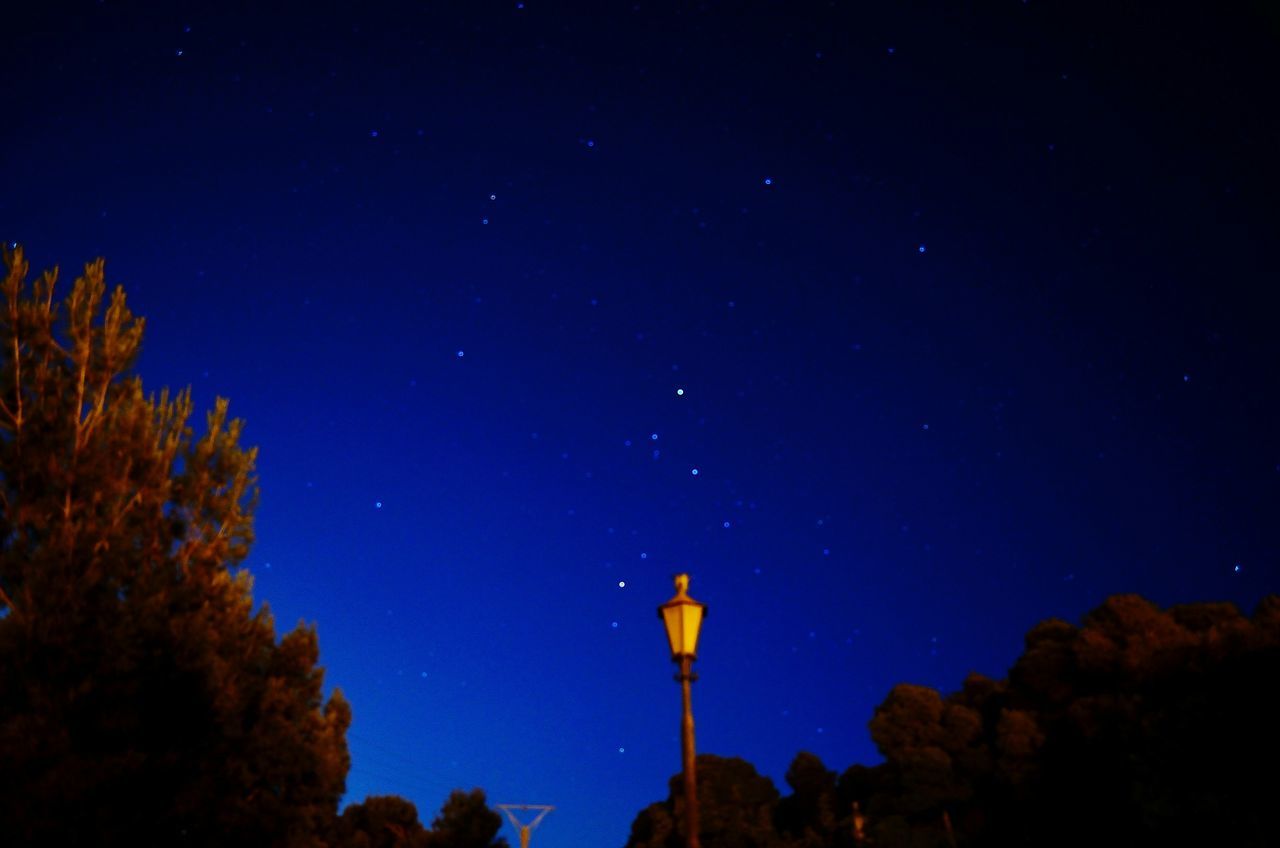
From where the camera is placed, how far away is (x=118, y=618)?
10859 mm

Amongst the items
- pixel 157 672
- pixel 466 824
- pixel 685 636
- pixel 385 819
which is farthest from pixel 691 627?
pixel 385 819

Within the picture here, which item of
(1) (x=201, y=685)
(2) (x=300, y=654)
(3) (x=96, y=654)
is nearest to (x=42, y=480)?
(3) (x=96, y=654)

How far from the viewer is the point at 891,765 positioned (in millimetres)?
Answer: 46062

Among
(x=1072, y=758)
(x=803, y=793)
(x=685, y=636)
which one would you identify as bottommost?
(x=685, y=636)

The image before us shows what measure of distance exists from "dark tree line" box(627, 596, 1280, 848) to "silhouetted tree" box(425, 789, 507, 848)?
246 inches

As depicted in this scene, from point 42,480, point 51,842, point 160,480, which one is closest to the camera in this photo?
point 51,842

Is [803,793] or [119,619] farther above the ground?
[803,793]

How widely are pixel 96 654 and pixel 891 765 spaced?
1659 inches

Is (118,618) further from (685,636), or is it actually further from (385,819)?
(385,819)

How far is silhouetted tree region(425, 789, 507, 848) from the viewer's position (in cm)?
3266

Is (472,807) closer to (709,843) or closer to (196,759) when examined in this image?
(709,843)

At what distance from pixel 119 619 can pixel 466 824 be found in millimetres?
24951

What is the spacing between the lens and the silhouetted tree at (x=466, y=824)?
107 ft

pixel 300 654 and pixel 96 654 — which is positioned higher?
pixel 300 654
